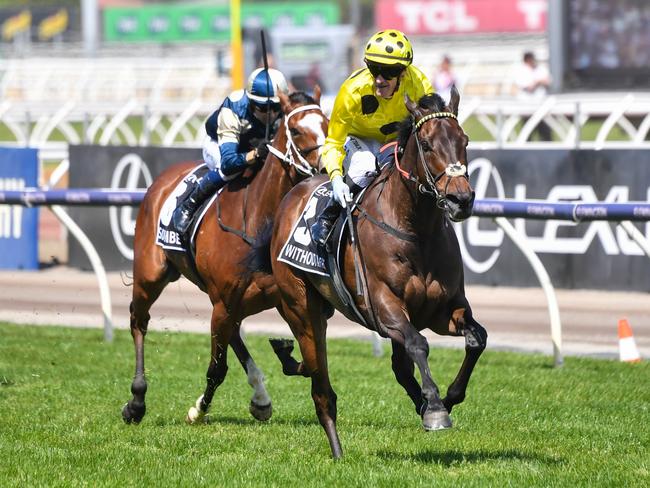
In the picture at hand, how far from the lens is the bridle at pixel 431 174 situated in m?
6.39

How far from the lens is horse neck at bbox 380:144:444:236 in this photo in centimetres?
681

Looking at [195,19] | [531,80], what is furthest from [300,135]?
[195,19]

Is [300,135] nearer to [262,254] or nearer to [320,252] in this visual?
[262,254]

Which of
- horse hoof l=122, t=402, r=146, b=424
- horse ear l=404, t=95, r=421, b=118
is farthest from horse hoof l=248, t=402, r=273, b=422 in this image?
horse ear l=404, t=95, r=421, b=118

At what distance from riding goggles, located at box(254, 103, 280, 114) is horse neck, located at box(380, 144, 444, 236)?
7.04 ft

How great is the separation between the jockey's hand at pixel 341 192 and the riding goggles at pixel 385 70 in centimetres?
60

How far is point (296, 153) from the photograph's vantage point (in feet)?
27.4

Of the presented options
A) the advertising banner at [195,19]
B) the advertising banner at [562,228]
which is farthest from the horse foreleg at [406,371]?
the advertising banner at [195,19]

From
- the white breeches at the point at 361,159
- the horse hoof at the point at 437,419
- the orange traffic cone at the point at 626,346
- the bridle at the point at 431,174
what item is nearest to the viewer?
the horse hoof at the point at 437,419

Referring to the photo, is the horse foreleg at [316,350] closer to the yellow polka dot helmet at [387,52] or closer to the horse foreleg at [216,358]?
the horse foreleg at [216,358]

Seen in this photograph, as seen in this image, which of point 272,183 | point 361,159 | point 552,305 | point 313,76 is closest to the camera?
point 361,159

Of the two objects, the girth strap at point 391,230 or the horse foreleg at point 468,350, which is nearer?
the horse foreleg at point 468,350

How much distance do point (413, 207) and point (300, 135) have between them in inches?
66.9

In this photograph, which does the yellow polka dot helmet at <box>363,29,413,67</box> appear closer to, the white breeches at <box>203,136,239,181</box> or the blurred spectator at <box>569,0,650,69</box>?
the white breeches at <box>203,136,239,181</box>
